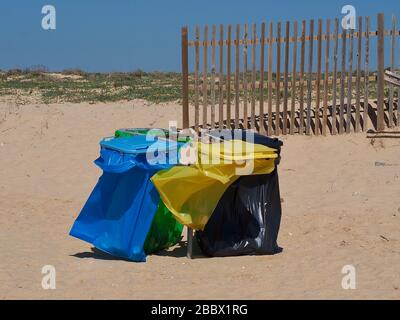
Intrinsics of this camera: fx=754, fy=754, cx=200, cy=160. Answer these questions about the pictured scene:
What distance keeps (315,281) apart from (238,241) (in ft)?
3.46

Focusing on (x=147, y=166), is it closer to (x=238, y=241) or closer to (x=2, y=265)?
(x=238, y=241)

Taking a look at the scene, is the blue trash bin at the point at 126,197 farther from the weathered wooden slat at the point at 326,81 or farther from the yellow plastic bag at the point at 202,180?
the weathered wooden slat at the point at 326,81

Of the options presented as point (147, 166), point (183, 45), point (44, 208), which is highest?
point (183, 45)

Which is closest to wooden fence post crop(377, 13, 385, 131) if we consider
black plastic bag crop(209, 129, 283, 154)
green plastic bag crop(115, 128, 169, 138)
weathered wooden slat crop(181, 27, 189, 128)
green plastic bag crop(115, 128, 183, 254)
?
weathered wooden slat crop(181, 27, 189, 128)

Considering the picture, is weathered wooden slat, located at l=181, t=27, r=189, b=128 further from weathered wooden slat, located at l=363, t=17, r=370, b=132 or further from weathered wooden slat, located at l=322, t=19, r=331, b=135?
weathered wooden slat, located at l=363, t=17, r=370, b=132

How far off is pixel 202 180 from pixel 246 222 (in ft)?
2.19

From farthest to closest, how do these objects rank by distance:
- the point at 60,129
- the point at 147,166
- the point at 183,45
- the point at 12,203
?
1. the point at 60,129
2. the point at 183,45
3. the point at 12,203
4. the point at 147,166

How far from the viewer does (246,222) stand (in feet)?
21.4

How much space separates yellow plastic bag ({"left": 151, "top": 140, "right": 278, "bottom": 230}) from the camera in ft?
20.0

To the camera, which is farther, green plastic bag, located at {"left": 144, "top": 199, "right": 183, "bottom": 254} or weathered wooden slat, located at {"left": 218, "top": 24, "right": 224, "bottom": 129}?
weathered wooden slat, located at {"left": 218, "top": 24, "right": 224, "bottom": 129}

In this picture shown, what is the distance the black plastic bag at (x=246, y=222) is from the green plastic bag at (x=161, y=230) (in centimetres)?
45

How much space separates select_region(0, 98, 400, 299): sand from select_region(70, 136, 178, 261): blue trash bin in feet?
0.61

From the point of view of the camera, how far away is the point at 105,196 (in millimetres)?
6590

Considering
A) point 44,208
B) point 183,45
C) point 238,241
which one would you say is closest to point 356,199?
point 238,241
